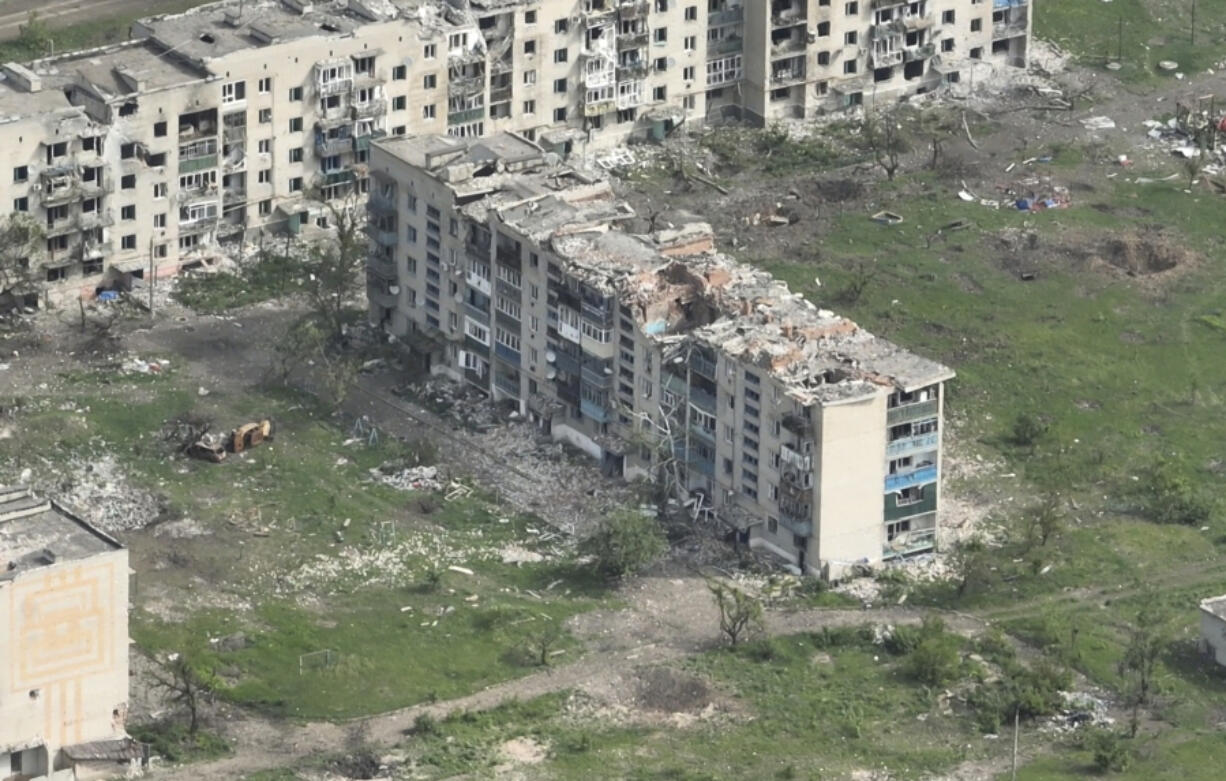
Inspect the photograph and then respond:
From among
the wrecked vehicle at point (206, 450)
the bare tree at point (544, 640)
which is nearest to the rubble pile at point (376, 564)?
the bare tree at point (544, 640)

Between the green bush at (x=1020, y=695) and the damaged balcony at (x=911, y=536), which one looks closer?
the green bush at (x=1020, y=695)

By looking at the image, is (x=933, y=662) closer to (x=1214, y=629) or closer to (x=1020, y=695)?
(x=1020, y=695)

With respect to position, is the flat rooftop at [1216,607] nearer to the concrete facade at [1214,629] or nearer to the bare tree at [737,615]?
the concrete facade at [1214,629]

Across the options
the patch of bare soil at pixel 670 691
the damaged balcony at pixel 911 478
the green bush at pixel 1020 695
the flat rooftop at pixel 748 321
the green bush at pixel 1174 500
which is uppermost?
the flat rooftop at pixel 748 321

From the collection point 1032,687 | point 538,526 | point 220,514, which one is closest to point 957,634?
point 1032,687

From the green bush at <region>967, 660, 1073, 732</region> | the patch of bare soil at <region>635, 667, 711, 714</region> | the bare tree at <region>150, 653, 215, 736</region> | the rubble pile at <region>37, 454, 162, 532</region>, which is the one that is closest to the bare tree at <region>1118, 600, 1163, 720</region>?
the green bush at <region>967, 660, 1073, 732</region>

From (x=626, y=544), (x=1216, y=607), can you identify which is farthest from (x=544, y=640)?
(x=1216, y=607)
